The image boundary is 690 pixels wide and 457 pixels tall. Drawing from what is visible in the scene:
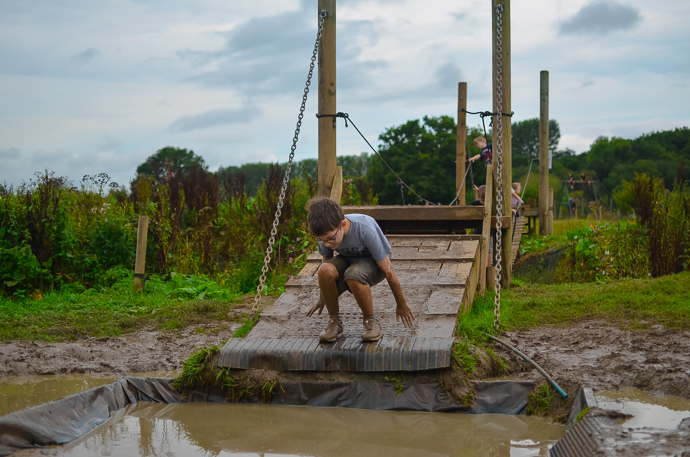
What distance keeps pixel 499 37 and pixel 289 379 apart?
4577mm

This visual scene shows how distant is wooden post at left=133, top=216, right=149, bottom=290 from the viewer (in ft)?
30.5

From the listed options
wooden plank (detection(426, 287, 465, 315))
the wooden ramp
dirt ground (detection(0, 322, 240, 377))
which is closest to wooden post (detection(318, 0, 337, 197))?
the wooden ramp

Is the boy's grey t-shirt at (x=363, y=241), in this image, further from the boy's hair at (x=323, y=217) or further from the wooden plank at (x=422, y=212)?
the wooden plank at (x=422, y=212)

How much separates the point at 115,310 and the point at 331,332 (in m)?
3.84

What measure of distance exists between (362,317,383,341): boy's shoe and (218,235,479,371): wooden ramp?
5cm

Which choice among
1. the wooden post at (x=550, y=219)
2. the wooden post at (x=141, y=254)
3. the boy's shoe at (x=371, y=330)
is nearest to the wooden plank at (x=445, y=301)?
the boy's shoe at (x=371, y=330)

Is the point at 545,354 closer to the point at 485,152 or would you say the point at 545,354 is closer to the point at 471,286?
the point at 471,286

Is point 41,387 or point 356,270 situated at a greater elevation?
point 356,270

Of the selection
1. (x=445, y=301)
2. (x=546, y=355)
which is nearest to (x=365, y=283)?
(x=445, y=301)

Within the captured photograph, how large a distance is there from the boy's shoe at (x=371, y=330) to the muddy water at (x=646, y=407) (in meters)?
1.56

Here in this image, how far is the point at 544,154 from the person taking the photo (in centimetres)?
1622

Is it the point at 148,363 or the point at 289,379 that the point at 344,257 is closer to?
the point at 289,379

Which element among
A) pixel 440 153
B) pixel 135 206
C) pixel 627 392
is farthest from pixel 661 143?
pixel 627 392

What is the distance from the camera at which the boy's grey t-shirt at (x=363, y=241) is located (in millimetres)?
4754
